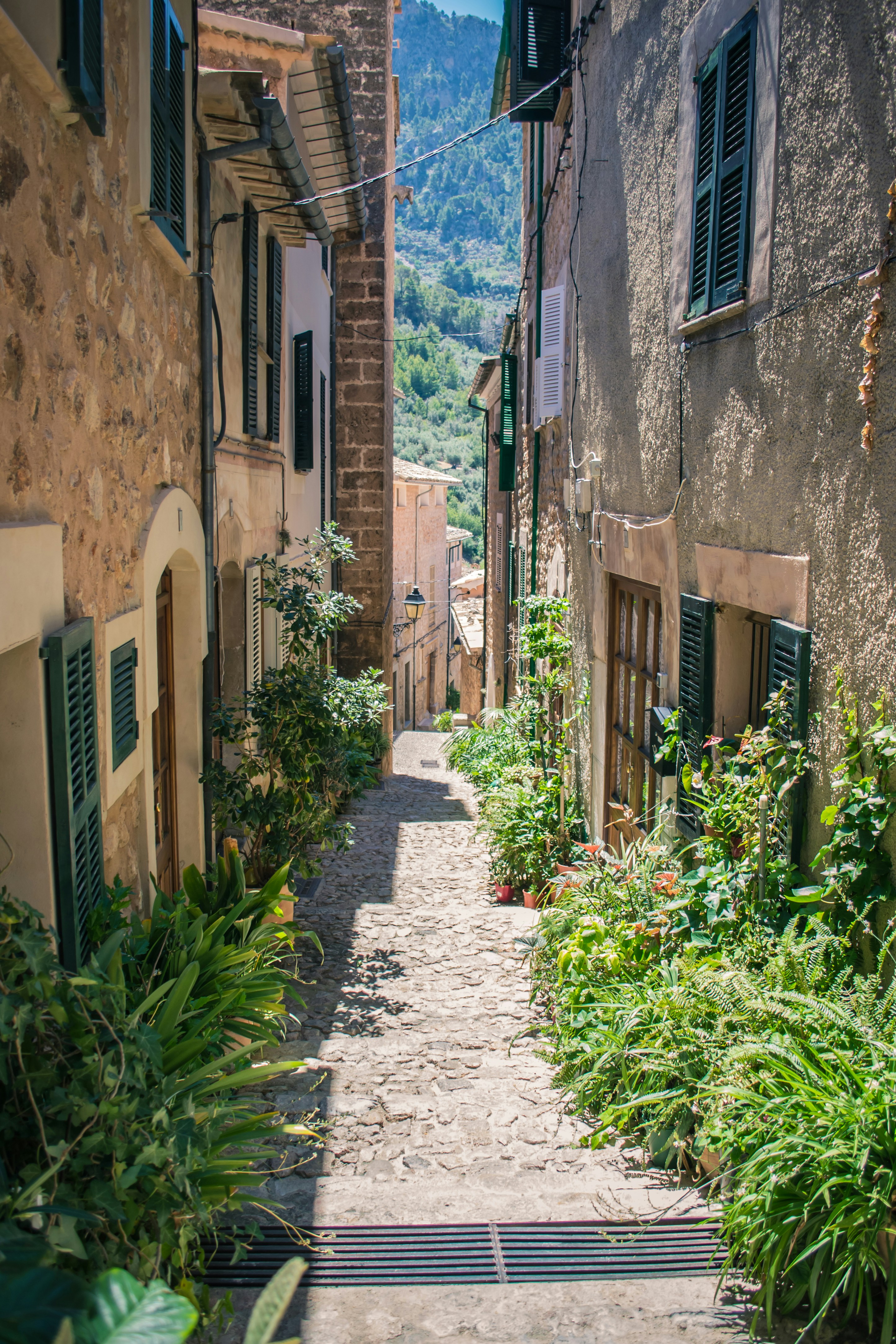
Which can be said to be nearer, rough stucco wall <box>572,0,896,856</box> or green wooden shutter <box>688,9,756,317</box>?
rough stucco wall <box>572,0,896,856</box>

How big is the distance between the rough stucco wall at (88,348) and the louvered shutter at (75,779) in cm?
22

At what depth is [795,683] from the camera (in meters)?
3.37

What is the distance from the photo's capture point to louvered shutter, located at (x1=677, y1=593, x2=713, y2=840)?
4.33 meters

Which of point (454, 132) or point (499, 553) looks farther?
point (454, 132)

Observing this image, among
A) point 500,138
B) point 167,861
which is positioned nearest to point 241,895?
point 167,861

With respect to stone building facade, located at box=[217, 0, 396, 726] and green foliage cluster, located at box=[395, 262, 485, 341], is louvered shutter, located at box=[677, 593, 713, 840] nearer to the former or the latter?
stone building facade, located at box=[217, 0, 396, 726]

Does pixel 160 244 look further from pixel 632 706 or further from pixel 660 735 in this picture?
pixel 632 706

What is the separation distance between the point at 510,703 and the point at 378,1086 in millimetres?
8387

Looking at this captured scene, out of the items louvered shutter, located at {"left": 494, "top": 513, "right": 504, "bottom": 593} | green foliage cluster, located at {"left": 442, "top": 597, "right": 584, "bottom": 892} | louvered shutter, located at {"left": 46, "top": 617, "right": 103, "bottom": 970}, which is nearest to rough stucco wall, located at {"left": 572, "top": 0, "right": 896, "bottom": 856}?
louvered shutter, located at {"left": 46, "top": 617, "right": 103, "bottom": 970}

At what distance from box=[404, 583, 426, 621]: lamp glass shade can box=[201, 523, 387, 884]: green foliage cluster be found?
51.8 ft

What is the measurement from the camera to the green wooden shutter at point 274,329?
24.7ft

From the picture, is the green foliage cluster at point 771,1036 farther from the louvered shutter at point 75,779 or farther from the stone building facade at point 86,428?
the stone building facade at point 86,428

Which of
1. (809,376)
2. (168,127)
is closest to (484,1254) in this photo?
(809,376)

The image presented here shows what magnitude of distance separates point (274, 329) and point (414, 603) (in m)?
14.7
